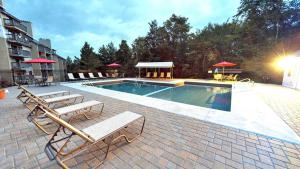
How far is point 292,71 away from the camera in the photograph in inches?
385

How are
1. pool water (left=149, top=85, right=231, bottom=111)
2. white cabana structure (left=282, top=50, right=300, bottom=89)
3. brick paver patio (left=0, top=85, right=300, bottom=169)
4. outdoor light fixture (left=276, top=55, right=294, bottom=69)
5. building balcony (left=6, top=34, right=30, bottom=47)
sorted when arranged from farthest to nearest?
building balcony (left=6, top=34, right=30, bottom=47), outdoor light fixture (left=276, top=55, right=294, bottom=69), white cabana structure (left=282, top=50, right=300, bottom=89), pool water (left=149, top=85, right=231, bottom=111), brick paver patio (left=0, top=85, right=300, bottom=169)

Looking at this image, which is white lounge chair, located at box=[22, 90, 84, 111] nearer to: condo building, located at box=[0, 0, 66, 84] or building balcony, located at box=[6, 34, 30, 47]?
condo building, located at box=[0, 0, 66, 84]

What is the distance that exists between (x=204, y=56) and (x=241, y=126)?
15886mm

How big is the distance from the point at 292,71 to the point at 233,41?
8249 millimetres

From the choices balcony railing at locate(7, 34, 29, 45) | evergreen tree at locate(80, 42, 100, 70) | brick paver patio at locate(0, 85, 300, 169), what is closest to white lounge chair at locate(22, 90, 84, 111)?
brick paver patio at locate(0, 85, 300, 169)

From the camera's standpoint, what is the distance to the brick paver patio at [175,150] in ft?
6.54

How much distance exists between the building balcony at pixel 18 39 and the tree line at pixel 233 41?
641 inches

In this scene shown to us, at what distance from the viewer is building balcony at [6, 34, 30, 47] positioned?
19.1m

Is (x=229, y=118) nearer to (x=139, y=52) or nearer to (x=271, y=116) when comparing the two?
(x=271, y=116)

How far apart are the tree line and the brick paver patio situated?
12.9 meters

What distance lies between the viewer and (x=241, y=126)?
10.6ft

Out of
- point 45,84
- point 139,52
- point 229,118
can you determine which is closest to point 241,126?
point 229,118

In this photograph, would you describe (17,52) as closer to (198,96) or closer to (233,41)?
(198,96)

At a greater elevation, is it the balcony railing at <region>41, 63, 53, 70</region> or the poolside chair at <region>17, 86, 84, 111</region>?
the balcony railing at <region>41, 63, 53, 70</region>
